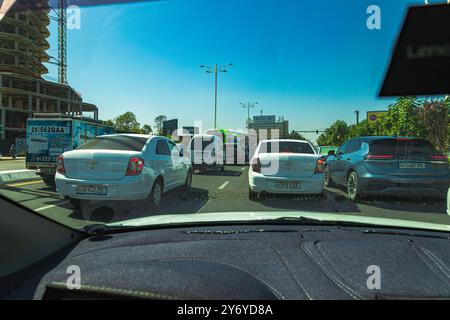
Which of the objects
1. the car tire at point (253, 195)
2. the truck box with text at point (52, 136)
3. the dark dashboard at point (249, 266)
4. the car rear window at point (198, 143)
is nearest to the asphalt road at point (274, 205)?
the car tire at point (253, 195)

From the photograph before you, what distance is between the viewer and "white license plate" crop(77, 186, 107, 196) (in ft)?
13.9

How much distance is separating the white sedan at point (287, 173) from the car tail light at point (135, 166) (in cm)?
282

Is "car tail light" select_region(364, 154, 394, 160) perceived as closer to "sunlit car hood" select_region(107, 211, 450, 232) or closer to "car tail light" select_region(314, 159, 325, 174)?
"car tail light" select_region(314, 159, 325, 174)

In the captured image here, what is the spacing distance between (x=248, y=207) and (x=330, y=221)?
3.80 m

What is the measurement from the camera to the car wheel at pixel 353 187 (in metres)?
7.59

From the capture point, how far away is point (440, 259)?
1.99 metres

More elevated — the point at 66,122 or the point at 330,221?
the point at 66,122

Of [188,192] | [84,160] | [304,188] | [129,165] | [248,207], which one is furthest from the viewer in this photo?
[188,192]

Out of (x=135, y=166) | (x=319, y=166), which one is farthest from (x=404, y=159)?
(x=135, y=166)

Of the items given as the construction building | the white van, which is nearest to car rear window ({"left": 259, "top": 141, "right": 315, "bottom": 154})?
the construction building

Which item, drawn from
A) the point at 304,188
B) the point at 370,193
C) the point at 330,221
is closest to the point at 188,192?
the point at 304,188

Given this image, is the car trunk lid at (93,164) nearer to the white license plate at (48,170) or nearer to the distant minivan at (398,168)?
the white license plate at (48,170)

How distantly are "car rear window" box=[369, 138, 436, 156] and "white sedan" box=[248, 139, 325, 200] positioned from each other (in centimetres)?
117
